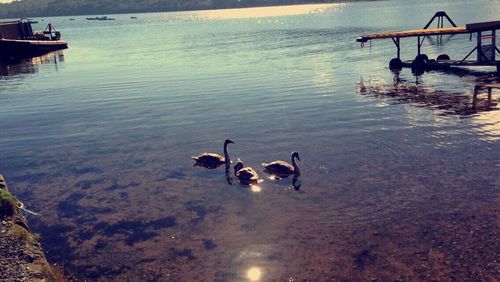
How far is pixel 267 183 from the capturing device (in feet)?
55.2

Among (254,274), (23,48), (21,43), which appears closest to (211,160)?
(254,274)

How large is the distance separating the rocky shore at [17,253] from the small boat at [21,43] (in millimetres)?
65792

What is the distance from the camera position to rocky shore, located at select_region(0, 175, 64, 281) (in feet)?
32.2

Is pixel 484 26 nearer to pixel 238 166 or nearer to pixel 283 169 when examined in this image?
pixel 283 169

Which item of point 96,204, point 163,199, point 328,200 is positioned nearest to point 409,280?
point 328,200

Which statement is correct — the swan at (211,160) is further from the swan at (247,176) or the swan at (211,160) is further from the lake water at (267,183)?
the swan at (247,176)

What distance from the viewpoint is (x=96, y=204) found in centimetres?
1575

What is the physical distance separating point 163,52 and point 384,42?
124 feet

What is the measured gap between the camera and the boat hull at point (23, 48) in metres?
68.8

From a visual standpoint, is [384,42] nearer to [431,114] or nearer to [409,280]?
[431,114]

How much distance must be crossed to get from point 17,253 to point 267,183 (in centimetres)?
890

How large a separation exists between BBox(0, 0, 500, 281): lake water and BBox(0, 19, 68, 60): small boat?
37832 mm

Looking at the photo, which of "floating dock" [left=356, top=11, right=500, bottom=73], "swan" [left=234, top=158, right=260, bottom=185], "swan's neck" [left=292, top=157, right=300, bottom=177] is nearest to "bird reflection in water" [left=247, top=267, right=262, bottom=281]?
"swan" [left=234, top=158, right=260, bottom=185]

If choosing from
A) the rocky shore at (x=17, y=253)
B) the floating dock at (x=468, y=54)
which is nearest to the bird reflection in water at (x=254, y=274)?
the rocky shore at (x=17, y=253)
